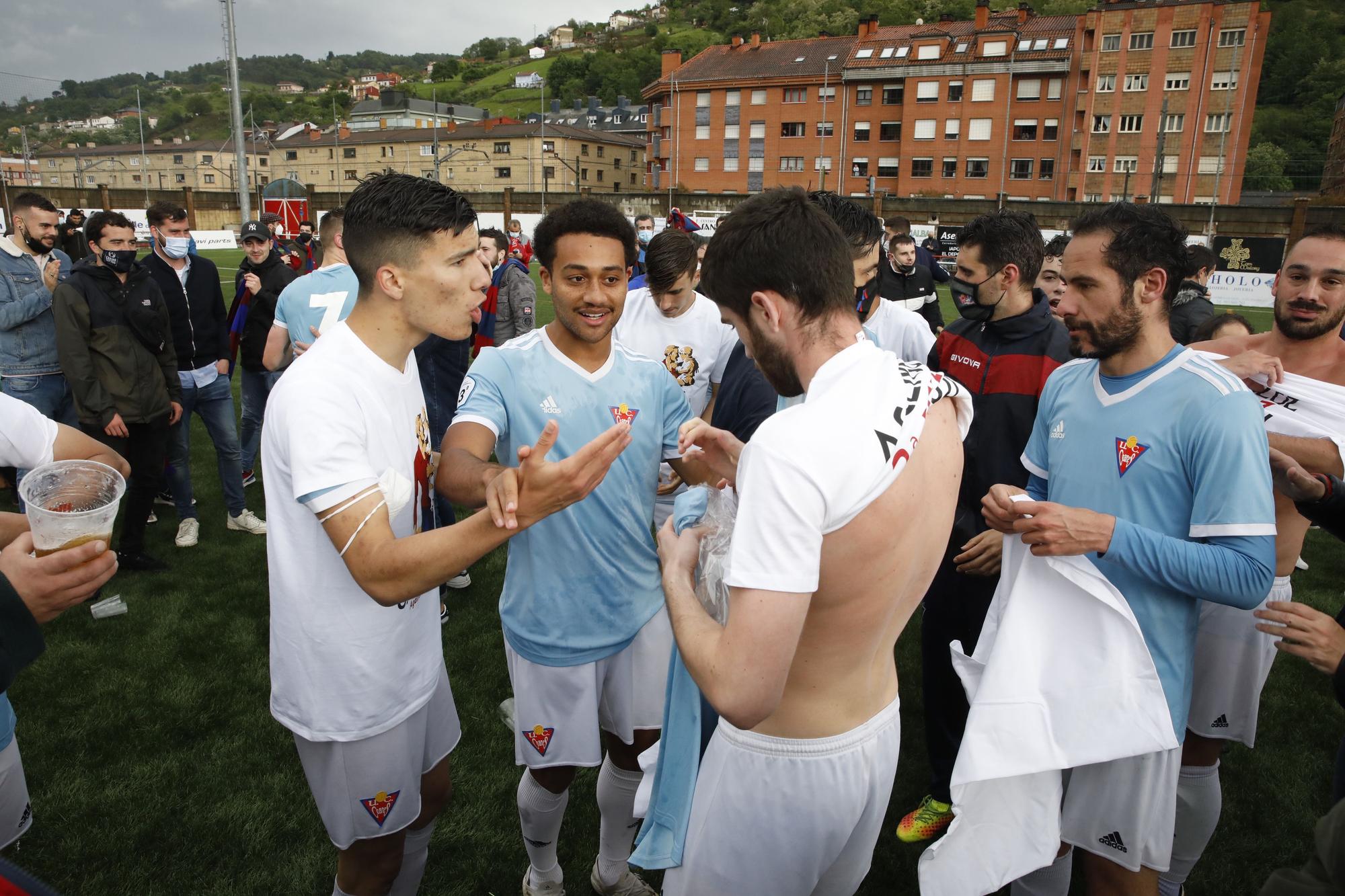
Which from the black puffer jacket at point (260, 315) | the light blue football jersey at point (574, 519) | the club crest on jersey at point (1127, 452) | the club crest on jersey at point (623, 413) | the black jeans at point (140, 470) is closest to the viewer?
the club crest on jersey at point (1127, 452)

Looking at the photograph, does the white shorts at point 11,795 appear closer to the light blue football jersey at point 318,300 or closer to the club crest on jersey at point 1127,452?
the light blue football jersey at point 318,300

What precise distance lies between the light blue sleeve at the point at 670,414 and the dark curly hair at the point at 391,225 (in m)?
1.11

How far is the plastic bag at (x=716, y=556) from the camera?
6.35ft

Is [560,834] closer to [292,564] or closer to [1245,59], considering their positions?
[292,564]

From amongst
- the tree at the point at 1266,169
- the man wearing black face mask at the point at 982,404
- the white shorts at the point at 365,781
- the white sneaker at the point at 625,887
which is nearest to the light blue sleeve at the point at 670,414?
the white shorts at the point at 365,781

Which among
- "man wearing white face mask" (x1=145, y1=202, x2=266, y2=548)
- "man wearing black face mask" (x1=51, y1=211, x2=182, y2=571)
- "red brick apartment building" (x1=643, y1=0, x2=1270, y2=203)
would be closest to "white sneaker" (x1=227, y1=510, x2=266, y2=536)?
"man wearing white face mask" (x1=145, y1=202, x2=266, y2=548)

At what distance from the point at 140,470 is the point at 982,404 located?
6.01m

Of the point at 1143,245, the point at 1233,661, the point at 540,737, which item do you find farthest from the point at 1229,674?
the point at 540,737

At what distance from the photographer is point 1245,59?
4962 centimetres

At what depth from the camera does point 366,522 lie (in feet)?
6.35

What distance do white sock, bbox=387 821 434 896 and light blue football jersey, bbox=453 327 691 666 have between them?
707 mm

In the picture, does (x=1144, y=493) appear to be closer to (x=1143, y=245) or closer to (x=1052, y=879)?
(x=1143, y=245)

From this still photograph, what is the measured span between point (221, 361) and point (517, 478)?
633cm

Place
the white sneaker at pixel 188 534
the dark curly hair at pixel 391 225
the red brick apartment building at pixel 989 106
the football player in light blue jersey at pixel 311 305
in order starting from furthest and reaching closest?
the red brick apartment building at pixel 989 106, the white sneaker at pixel 188 534, the football player in light blue jersey at pixel 311 305, the dark curly hair at pixel 391 225
